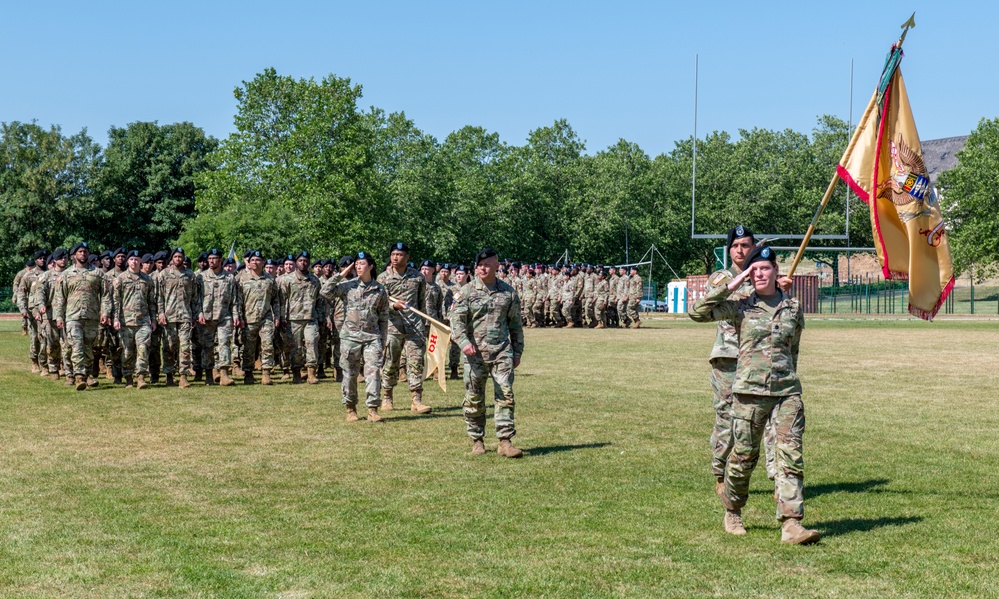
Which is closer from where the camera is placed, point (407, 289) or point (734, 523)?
point (734, 523)

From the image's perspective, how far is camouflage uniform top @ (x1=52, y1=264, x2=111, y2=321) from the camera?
62.0ft

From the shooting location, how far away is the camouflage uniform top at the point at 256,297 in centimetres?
1989

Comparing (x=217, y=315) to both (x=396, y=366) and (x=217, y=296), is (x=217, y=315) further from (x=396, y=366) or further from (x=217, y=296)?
(x=396, y=366)

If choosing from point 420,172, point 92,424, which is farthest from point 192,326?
point 420,172

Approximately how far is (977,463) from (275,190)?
5674 centimetres

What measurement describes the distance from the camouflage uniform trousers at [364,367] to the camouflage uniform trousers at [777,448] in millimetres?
7268

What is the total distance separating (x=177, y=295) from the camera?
19.1 meters

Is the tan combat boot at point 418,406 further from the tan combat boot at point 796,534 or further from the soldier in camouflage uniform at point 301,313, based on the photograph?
the tan combat boot at point 796,534

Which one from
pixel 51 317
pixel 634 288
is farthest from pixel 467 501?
pixel 634 288

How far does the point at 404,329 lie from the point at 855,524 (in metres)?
9.02

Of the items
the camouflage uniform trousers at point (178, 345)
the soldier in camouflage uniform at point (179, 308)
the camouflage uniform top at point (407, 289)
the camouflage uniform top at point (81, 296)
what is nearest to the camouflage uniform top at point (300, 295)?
the soldier in camouflage uniform at point (179, 308)

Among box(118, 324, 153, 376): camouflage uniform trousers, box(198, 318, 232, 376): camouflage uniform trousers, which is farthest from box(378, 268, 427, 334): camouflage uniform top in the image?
box(118, 324, 153, 376): camouflage uniform trousers

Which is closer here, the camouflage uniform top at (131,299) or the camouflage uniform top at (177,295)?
the camouflage uniform top at (131,299)

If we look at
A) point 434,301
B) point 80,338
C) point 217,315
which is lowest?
point 80,338
